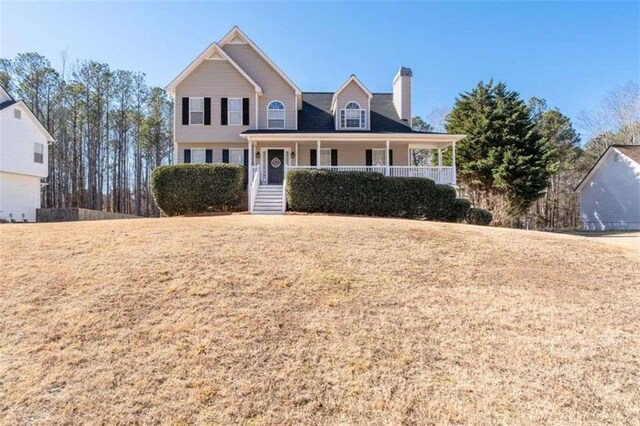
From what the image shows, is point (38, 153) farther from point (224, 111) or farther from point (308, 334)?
point (308, 334)

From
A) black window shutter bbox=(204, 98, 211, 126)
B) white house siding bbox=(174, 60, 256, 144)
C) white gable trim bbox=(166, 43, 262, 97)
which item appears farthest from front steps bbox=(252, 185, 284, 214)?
white gable trim bbox=(166, 43, 262, 97)

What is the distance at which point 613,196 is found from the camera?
27.1 metres

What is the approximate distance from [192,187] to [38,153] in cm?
1673

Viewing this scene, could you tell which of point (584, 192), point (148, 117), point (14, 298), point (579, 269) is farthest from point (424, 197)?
point (148, 117)

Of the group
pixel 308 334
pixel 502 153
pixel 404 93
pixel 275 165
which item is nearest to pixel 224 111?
pixel 275 165

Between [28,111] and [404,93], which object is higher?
[404,93]

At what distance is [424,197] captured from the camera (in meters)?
16.4

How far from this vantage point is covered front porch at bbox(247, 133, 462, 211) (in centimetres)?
1880

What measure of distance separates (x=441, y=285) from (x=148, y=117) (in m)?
41.3

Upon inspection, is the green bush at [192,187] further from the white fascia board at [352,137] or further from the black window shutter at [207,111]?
the black window shutter at [207,111]

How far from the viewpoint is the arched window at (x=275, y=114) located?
21.2 m

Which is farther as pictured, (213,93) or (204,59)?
(213,93)

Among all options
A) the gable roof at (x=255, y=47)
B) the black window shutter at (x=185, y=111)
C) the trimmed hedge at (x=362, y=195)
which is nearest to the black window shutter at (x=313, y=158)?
the gable roof at (x=255, y=47)

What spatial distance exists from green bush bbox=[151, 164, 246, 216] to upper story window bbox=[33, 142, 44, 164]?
579 inches
